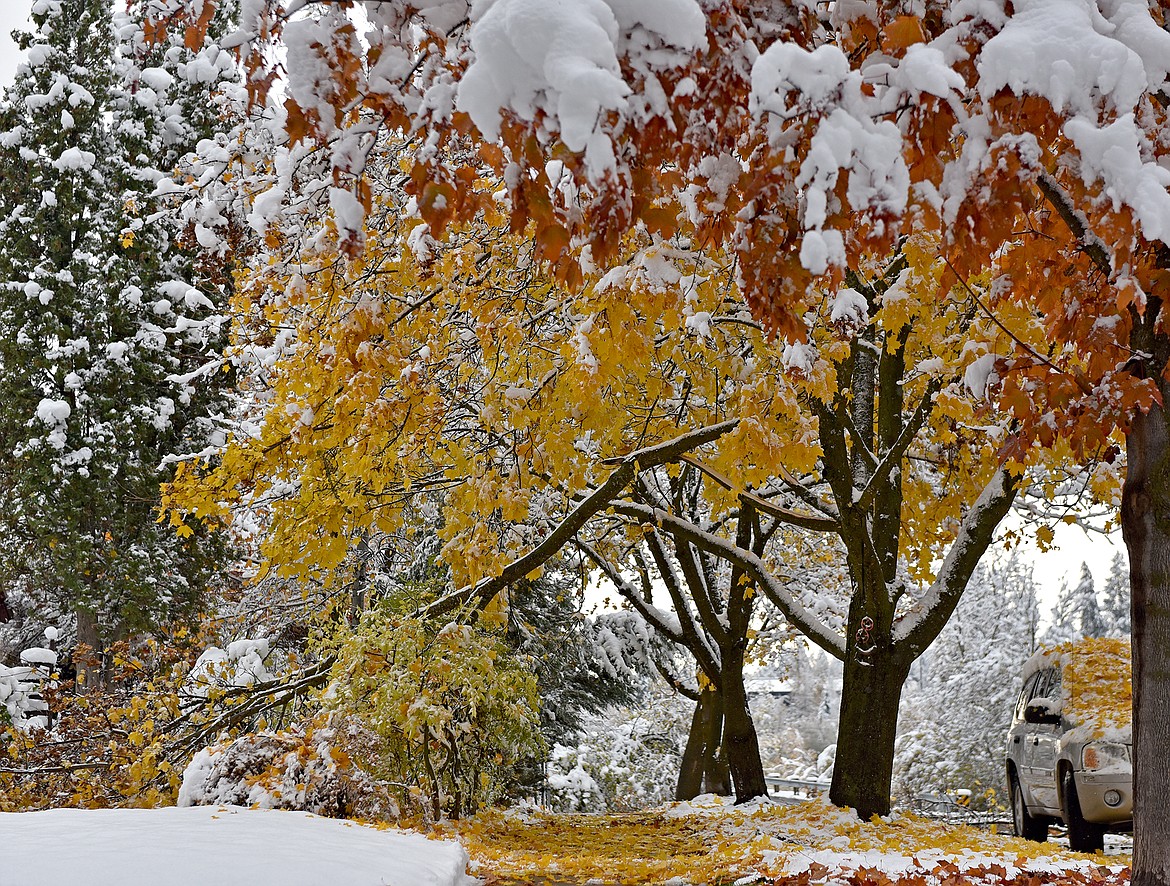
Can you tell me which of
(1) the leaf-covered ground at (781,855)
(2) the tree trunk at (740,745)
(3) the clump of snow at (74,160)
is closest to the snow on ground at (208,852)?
(1) the leaf-covered ground at (781,855)

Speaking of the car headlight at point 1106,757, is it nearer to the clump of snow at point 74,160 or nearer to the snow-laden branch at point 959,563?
the snow-laden branch at point 959,563

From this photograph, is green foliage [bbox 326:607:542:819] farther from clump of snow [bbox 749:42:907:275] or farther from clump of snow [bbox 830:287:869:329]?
clump of snow [bbox 749:42:907:275]

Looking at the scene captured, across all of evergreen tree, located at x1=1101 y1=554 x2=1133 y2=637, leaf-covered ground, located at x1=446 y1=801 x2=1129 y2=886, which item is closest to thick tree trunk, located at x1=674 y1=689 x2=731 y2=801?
leaf-covered ground, located at x1=446 y1=801 x2=1129 y2=886

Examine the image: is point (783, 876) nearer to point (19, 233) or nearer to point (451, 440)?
point (451, 440)

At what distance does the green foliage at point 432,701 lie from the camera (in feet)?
29.6

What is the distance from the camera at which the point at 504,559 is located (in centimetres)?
882

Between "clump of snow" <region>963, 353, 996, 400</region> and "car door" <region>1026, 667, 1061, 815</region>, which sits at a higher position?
"clump of snow" <region>963, 353, 996, 400</region>

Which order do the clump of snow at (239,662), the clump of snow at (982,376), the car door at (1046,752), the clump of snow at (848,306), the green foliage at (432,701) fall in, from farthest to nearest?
the clump of snow at (239,662), the green foliage at (432,701), the car door at (1046,752), the clump of snow at (848,306), the clump of snow at (982,376)

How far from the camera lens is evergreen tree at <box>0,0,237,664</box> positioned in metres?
17.4

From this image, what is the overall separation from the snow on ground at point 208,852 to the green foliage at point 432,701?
2.73 m

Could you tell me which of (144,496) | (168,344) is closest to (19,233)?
(168,344)

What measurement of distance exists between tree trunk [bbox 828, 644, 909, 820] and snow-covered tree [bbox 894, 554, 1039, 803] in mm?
14917

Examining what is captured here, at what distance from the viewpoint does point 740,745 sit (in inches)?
497

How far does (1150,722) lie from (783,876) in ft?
8.92
